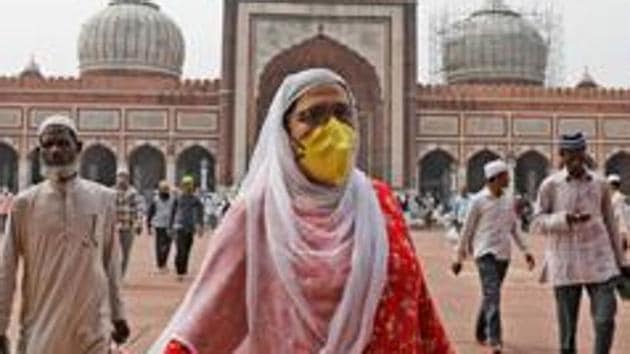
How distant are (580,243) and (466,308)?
4.36 metres

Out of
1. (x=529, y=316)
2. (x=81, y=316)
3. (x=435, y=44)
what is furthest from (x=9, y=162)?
(x=81, y=316)

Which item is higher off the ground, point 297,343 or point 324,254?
point 324,254

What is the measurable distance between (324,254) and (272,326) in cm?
18

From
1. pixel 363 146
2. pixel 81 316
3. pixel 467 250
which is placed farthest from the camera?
pixel 363 146

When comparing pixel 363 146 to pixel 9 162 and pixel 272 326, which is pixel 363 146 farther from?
pixel 272 326

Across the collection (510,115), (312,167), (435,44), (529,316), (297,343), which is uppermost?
(435,44)

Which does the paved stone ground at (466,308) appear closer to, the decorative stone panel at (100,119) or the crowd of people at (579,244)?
the crowd of people at (579,244)

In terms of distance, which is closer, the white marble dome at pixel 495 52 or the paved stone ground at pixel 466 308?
the paved stone ground at pixel 466 308

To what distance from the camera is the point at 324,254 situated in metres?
2.42

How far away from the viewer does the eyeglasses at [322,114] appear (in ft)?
8.26

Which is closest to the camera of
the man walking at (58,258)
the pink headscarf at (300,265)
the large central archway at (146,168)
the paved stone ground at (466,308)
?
the pink headscarf at (300,265)

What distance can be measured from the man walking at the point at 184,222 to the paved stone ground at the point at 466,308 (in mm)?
203

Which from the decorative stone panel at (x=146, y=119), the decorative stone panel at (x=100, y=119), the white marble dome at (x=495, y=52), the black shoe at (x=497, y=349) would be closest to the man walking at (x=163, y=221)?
the black shoe at (x=497, y=349)

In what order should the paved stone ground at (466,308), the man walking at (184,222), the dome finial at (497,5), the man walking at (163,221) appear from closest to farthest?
the paved stone ground at (466,308) → the man walking at (184,222) → the man walking at (163,221) → the dome finial at (497,5)
